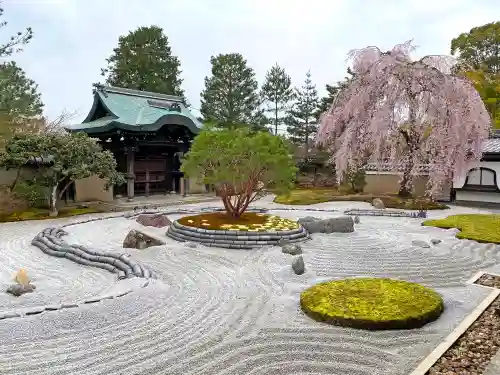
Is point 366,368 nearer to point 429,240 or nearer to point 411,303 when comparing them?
point 411,303

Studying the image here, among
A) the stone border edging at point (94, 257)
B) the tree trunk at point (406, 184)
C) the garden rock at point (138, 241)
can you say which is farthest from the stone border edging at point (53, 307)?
the tree trunk at point (406, 184)

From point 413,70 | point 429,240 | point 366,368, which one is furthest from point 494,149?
point 366,368

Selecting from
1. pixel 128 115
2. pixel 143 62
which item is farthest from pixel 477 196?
pixel 143 62

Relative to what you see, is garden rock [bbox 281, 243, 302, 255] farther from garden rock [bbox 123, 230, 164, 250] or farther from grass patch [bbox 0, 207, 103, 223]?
grass patch [bbox 0, 207, 103, 223]

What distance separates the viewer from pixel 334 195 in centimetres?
2434

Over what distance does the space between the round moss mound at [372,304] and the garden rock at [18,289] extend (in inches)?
193

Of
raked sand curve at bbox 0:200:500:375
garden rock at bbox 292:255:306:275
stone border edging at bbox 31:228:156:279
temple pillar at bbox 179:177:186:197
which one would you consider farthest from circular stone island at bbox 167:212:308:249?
temple pillar at bbox 179:177:186:197

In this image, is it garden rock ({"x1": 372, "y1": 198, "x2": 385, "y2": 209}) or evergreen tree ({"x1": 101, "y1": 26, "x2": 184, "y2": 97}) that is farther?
evergreen tree ({"x1": 101, "y1": 26, "x2": 184, "y2": 97})

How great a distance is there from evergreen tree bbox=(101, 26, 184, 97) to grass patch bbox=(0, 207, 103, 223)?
2115cm

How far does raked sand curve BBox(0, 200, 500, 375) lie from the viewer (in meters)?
4.68

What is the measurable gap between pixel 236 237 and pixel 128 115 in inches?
538

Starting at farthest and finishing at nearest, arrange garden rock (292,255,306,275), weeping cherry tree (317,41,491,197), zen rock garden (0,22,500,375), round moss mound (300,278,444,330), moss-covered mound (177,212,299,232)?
weeping cherry tree (317,41,491,197) < moss-covered mound (177,212,299,232) < garden rock (292,255,306,275) < round moss mound (300,278,444,330) < zen rock garden (0,22,500,375)

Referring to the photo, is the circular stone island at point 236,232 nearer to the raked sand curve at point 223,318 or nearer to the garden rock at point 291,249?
the raked sand curve at point 223,318

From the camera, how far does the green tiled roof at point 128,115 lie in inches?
810
